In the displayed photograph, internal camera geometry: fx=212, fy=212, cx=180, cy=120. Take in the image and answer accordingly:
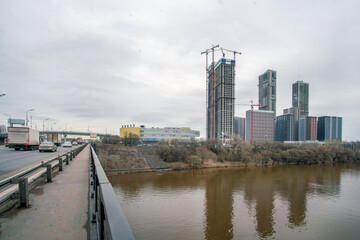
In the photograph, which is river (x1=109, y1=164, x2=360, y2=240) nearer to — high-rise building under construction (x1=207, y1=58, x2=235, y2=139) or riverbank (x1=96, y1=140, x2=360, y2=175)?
riverbank (x1=96, y1=140, x2=360, y2=175)

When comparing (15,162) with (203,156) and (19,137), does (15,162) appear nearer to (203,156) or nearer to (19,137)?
(19,137)

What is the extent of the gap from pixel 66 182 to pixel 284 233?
17765mm

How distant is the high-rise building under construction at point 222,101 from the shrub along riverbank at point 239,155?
56509 millimetres

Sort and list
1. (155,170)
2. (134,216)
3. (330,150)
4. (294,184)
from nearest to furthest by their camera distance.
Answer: (134,216)
(294,184)
(155,170)
(330,150)

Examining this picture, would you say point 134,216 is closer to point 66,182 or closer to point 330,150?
point 66,182

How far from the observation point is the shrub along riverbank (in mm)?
55000

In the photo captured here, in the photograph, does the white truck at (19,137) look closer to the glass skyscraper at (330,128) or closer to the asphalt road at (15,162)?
the asphalt road at (15,162)

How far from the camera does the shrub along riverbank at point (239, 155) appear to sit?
55.0m

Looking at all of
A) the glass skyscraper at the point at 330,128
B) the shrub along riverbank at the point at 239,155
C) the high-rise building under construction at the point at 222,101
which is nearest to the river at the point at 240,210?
the shrub along riverbank at the point at 239,155

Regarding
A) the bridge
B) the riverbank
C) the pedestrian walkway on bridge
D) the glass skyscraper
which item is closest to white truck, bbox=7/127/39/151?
the riverbank

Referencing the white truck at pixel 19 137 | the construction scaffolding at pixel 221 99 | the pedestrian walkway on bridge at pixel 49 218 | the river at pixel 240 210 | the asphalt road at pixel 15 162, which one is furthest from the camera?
the construction scaffolding at pixel 221 99

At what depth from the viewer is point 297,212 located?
2238cm

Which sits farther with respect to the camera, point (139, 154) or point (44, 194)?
point (139, 154)

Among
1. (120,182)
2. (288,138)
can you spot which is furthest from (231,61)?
(120,182)
